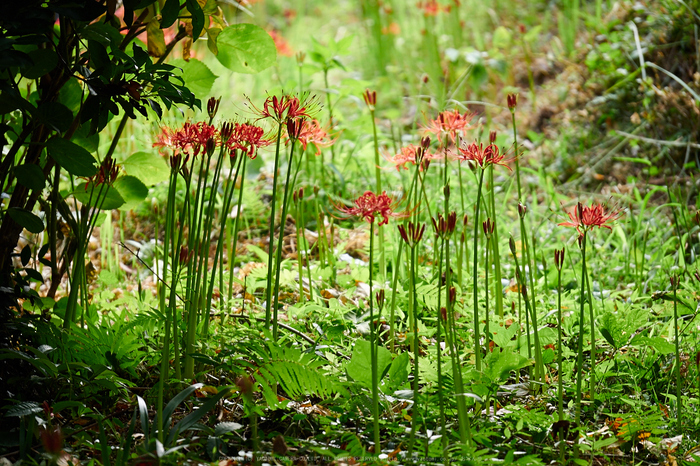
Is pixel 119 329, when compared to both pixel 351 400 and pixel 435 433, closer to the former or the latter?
pixel 351 400

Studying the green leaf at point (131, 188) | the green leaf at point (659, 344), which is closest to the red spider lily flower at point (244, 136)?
the green leaf at point (131, 188)

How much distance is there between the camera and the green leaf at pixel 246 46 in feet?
5.31

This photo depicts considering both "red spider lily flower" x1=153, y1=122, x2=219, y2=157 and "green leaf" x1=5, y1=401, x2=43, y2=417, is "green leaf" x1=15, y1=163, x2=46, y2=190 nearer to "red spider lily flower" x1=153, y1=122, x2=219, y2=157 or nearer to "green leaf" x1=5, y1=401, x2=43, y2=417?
"red spider lily flower" x1=153, y1=122, x2=219, y2=157

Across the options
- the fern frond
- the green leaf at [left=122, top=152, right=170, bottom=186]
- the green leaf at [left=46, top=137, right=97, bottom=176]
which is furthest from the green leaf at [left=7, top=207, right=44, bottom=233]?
the fern frond

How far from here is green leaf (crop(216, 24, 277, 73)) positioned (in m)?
1.62

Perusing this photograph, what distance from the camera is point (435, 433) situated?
133cm

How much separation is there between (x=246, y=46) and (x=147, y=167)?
0.51 metres

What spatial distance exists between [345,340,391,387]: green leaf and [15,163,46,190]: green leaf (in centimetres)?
79

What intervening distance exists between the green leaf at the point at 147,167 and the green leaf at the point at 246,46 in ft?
1.30

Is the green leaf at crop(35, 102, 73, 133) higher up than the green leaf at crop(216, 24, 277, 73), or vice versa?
the green leaf at crop(216, 24, 277, 73)

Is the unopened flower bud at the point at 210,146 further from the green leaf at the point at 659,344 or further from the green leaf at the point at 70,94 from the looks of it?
the green leaf at the point at 659,344

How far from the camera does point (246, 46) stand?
5.36 ft

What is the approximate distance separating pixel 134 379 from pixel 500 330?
97 centimetres

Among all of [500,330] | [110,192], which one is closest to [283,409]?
[500,330]
